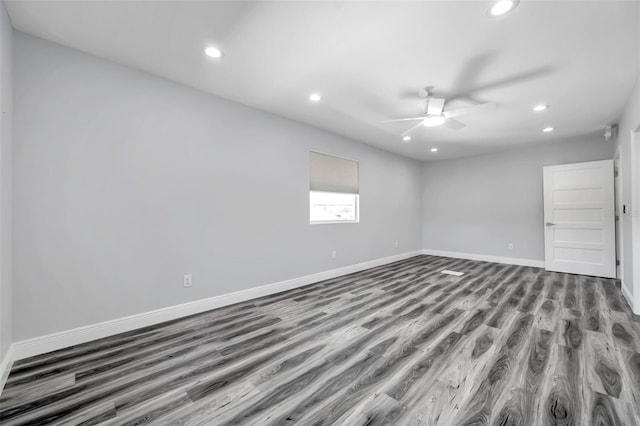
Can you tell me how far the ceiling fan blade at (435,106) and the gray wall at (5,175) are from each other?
368 cm

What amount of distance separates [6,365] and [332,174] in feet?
13.7

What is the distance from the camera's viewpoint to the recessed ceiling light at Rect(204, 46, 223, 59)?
2.33m

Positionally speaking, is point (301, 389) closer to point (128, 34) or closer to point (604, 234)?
point (128, 34)

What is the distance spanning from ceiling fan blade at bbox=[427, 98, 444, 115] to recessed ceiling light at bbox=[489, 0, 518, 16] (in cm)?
115

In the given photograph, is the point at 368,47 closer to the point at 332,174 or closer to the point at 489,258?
the point at 332,174

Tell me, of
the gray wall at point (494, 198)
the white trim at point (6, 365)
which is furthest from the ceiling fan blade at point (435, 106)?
the white trim at point (6, 365)

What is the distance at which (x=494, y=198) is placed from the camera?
613 cm

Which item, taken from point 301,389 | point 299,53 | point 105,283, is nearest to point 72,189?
point 105,283

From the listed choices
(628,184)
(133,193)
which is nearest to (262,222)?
(133,193)

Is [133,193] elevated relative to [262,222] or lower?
elevated

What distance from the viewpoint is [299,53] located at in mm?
2391

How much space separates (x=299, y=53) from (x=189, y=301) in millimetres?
2823

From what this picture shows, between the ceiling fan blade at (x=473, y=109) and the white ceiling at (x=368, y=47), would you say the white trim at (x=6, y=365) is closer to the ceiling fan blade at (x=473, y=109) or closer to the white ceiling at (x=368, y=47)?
the white ceiling at (x=368, y=47)

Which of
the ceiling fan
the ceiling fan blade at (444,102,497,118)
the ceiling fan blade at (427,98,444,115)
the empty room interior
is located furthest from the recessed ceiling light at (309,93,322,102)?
the ceiling fan blade at (444,102,497,118)
